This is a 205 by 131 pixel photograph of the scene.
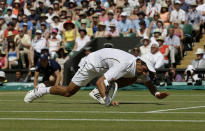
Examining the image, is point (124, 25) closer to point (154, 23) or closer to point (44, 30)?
point (154, 23)

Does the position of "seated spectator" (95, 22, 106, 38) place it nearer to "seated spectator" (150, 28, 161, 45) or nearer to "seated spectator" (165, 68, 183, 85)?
"seated spectator" (150, 28, 161, 45)

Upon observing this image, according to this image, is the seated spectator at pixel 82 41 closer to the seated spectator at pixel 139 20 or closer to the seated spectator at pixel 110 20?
the seated spectator at pixel 110 20

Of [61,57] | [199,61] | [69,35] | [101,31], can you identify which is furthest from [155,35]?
[69,35]

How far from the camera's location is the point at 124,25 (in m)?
23.8

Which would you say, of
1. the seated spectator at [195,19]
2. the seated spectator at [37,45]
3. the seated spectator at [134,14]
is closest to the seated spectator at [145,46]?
the seated spectator at [195,19]

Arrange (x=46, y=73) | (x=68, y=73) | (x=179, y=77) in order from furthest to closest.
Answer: (x=68, y=73), (x=179, y=77), (x=46, y=73)

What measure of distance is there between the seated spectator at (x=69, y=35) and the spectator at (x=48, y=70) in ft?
19.7

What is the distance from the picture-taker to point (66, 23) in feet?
80.0

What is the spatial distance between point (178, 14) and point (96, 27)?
358 cm

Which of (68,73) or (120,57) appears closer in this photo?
(120,57)
